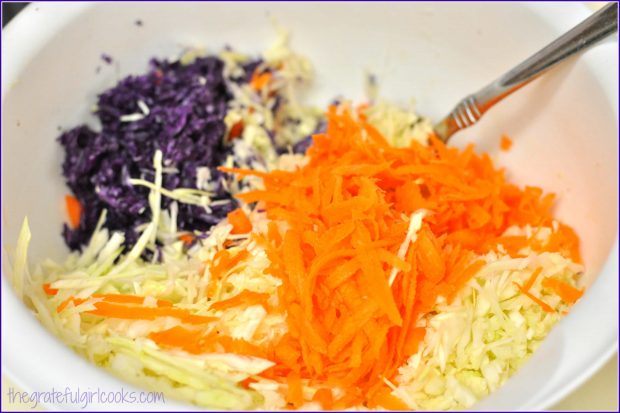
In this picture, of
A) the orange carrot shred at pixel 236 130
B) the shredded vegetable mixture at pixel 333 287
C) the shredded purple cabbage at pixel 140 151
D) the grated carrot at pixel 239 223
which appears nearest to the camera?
the shredded vegetable mixture at pixel 333 287

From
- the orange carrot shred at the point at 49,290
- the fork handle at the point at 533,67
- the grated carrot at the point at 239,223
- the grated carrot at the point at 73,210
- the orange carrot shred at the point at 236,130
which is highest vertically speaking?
the fork handle at the point at 533,67

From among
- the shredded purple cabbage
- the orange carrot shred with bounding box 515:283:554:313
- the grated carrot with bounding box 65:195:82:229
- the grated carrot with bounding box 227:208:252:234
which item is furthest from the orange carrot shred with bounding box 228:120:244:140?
the orange carrot shred with bounding box 515:283:554:313

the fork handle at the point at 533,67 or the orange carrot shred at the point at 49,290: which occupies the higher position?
the fork handle at the point at 533,67

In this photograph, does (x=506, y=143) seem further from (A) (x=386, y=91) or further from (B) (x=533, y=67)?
(A) (x=386, y=91)

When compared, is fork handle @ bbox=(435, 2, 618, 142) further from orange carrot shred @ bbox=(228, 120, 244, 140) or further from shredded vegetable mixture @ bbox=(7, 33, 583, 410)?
orange carrot shred @ bbox=(228, 120, 244, 140)

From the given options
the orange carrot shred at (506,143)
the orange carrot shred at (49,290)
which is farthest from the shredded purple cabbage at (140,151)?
the orange carrot shred at (506,143)

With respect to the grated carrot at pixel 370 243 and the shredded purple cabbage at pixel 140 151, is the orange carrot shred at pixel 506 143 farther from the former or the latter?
the shredded purple cabbage at pixel 140 151

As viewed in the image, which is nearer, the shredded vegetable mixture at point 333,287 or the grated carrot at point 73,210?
the shredded vegetable mixture at point 333,287
